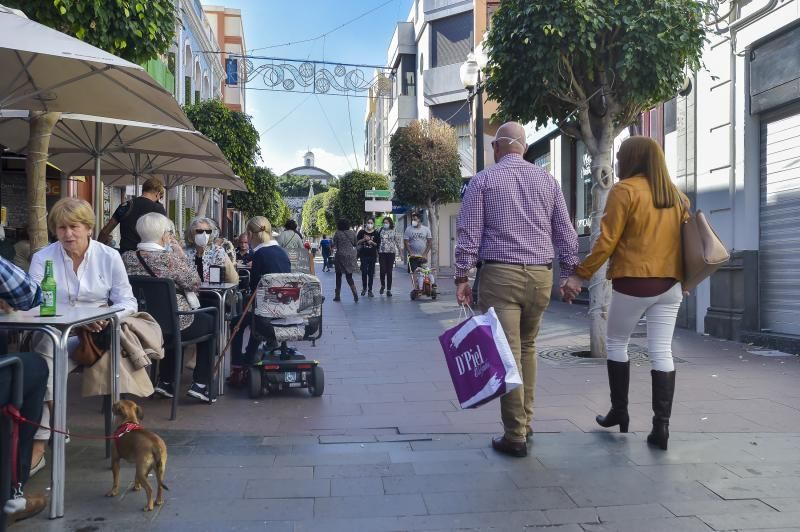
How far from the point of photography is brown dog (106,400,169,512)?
3.43 metres

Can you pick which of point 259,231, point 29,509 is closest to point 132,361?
point 29,509

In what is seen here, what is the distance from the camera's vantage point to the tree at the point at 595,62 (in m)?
7.26

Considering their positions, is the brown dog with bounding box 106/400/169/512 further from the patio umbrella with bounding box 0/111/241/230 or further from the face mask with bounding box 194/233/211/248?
the face mask with bounding box 194/233/211/248

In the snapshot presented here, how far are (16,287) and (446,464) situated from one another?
2.39 meters

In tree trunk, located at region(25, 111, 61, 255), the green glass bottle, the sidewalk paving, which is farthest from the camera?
tree trunk, located at region(25, 111, 61, 255)

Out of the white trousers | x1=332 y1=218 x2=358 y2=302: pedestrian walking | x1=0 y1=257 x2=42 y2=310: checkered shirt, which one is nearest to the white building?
x1=332 y1=218 x2=358 y2=302: pedestrian walking

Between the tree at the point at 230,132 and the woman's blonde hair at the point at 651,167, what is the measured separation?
1397cm

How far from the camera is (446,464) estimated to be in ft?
13.6

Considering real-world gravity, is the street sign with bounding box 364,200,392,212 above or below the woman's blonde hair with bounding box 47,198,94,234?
above

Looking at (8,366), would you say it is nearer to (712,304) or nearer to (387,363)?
(387,363)

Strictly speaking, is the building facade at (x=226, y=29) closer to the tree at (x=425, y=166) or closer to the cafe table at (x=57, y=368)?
the tree at (x=425, y=166)

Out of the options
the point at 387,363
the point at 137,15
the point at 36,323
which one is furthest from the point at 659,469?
the point at 137,15

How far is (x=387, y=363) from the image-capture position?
7.86 m

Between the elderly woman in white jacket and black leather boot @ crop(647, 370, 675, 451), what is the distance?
3165 millimetres
